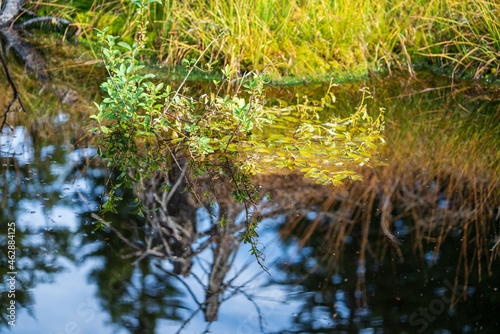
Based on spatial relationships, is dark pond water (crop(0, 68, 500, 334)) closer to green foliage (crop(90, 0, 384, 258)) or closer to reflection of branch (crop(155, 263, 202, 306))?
reflection of branch (crop(155, 263, 202, 306))

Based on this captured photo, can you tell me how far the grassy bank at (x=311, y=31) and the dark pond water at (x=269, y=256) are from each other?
1.85 m

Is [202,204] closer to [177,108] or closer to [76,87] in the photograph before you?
[177,108]

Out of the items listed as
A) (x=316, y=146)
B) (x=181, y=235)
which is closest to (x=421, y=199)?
(x=316, y=146)

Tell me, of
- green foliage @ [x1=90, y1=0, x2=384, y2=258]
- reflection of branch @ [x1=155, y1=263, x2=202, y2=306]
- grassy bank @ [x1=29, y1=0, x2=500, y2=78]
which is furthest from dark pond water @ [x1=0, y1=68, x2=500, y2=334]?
grassy bank @ [x1=29, y1=0, x2=500, y2=78]

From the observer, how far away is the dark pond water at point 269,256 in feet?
5.28

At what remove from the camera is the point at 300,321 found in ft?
5.24

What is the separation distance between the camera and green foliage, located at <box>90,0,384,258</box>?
2648 millimetres

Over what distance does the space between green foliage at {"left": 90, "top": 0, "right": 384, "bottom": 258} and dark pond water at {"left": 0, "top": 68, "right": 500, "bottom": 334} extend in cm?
13

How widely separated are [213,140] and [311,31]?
2110mm

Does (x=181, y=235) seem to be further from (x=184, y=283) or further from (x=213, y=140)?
(x=213, y=140)

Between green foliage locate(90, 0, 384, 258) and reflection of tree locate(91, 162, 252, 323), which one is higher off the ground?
green foliage locate(90, 0, 384, 258)

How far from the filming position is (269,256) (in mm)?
1955

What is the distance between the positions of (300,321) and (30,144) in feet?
6.36

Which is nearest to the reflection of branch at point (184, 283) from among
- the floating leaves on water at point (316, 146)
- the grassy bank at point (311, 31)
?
the floating leaves on water at point (316, 146)
